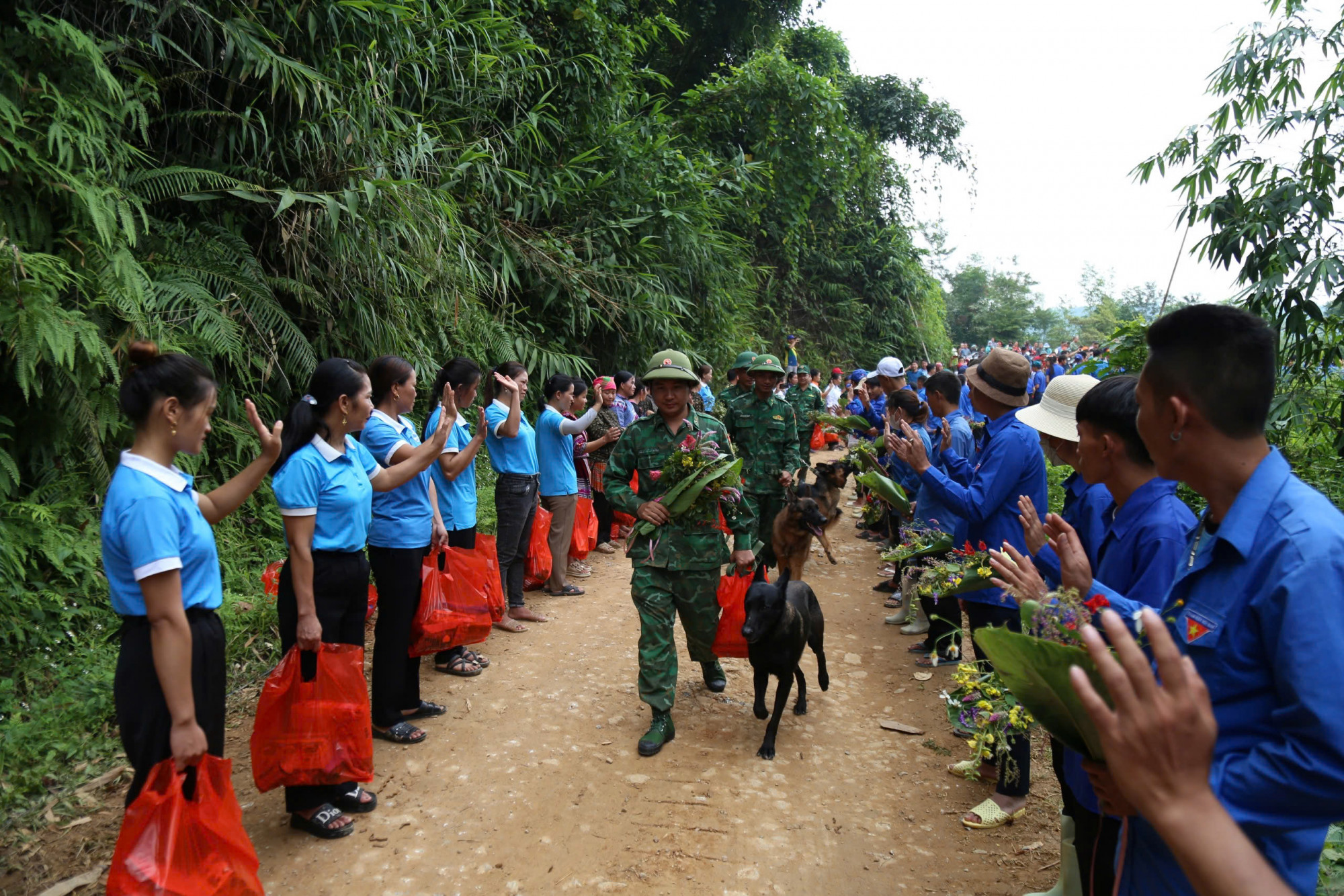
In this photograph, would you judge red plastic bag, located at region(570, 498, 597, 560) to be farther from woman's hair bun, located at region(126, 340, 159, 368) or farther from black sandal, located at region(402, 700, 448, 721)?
woman's hair bun, located at region(126, 340, 159, 368)

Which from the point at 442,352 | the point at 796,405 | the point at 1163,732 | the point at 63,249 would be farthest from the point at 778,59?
the point at 1163,732

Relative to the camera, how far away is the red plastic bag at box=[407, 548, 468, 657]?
4719 mm

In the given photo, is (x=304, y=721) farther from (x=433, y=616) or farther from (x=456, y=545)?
(x=456, y=545)

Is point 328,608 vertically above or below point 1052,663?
below

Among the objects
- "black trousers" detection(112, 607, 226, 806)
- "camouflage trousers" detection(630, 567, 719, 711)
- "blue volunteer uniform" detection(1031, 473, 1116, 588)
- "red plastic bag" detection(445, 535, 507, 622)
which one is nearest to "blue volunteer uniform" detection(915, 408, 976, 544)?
"blue volunteer uniform" detection(1031, 473, 1116, 588)

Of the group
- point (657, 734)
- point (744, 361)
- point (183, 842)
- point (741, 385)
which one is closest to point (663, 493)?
point (657, 734)

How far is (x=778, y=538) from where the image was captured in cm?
692

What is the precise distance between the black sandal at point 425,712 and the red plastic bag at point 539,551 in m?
2.12

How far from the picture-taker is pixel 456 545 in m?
5.51

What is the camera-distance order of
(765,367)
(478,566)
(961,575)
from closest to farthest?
(961,575) < (478,566) < (765,367)

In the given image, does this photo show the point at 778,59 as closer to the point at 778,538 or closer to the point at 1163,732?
the point at 778,538

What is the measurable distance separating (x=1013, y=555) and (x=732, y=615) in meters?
2.76

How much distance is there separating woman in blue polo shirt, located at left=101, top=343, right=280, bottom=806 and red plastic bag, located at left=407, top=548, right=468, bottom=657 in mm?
1856

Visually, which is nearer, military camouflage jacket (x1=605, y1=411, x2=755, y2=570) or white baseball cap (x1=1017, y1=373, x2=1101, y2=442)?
white baseball cap (x1=1017, y1=373, x2=1101, y2=442)
